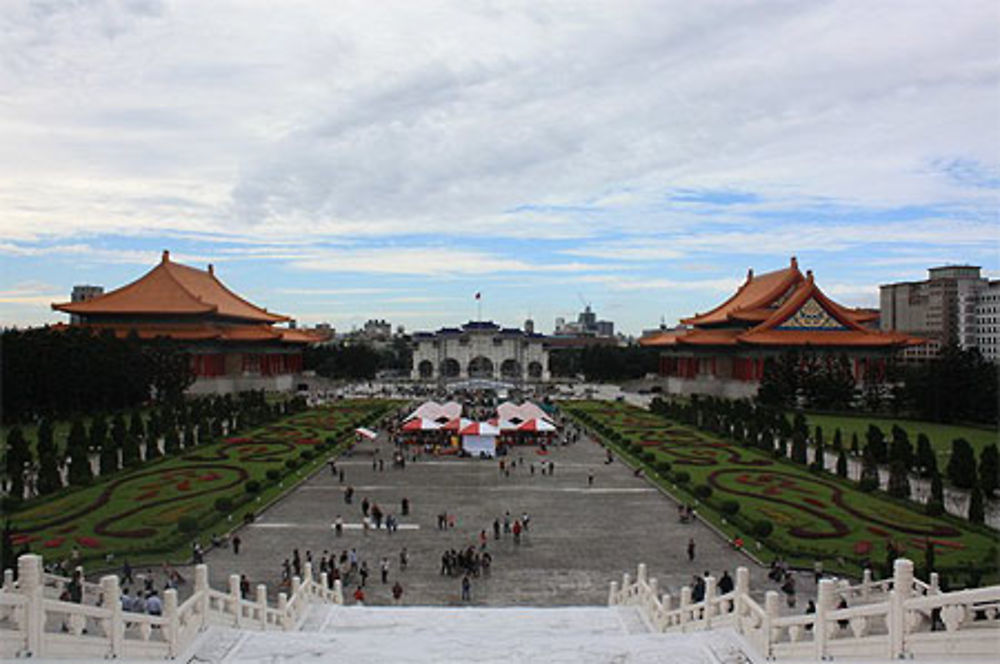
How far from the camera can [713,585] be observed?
42.3ft

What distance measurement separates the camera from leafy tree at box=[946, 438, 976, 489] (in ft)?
99.3

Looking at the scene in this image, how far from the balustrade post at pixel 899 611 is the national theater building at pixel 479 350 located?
11121 cm

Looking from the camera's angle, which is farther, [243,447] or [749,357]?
[749,357]

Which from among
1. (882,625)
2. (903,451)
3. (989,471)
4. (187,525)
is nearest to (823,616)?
(882,625)

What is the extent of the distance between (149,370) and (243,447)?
15.4 m

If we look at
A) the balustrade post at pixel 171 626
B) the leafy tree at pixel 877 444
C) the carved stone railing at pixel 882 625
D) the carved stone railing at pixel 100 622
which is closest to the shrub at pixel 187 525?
the carved stone railing at pixel 100 622

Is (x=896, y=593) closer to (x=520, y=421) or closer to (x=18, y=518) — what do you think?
(x=18, y=518)

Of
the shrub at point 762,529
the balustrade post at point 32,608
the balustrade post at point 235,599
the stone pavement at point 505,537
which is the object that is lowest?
the stone pavement at point 505,537

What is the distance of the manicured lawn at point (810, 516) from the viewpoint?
22.5 metres

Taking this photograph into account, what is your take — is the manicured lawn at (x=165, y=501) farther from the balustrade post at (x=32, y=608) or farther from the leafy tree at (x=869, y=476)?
the leafy tree at (x=869, y=476)

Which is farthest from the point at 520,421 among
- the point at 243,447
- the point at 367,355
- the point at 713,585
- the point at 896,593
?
the point at 367,355

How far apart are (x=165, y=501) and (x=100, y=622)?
19.4 metres

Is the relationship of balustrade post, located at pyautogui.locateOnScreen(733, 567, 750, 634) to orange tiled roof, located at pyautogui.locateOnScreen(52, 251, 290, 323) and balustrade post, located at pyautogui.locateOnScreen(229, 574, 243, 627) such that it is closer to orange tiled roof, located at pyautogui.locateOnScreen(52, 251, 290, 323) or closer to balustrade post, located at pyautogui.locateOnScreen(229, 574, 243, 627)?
balustrade post, located at pyautogui.locateOnScreen(229, 574, 243, 627)

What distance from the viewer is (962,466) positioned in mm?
30562
